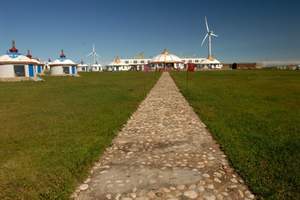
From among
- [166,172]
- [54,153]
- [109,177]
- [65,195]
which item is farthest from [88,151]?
[166,172]

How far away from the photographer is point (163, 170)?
439cm

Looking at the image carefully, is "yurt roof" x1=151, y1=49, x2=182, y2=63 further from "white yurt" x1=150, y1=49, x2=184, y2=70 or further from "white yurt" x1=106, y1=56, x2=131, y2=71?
"white yurt" x1=106, y1=56, x2=131, y2=71

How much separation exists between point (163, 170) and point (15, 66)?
128 ft

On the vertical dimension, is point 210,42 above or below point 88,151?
above

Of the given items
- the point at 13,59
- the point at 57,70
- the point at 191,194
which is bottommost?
the point at 191,194

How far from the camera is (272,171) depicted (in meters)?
4.22

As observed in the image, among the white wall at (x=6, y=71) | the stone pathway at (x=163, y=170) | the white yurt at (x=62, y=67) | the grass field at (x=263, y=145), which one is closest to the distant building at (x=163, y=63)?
the white yurt at (x=62, y=67)

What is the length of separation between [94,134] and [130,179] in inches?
126

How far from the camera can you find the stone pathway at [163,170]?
11.8 feet

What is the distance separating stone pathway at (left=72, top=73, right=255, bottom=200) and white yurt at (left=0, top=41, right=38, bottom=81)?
3581cm

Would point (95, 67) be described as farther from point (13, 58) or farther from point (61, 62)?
point (13, 58)

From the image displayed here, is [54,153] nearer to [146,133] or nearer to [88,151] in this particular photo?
[88,151]

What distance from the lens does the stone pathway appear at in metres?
3.61

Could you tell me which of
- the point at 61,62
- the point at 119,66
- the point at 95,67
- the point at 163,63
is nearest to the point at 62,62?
the point at 61,62
